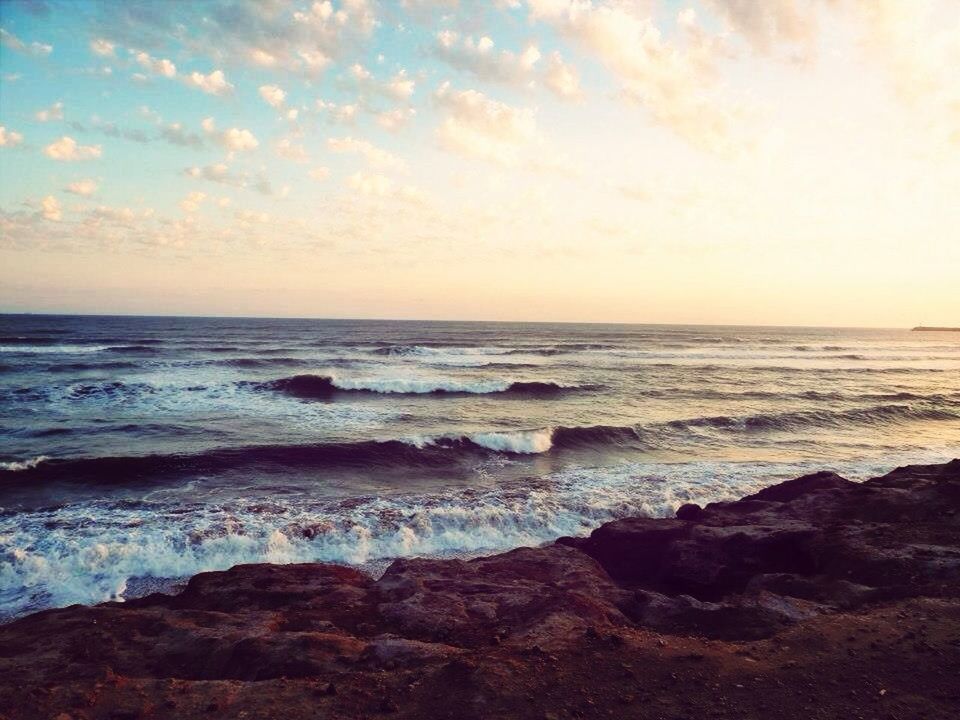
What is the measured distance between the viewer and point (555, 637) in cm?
625

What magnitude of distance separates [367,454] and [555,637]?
40.7ft

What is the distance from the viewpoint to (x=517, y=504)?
43.6 ft

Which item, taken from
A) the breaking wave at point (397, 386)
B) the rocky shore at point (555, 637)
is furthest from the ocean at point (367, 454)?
the rocky shore at point (555, 637)

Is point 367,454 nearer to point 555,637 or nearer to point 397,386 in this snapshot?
point 555,637

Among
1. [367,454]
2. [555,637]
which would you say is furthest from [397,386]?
[555,637]

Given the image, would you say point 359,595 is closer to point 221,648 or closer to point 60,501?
point 221,648

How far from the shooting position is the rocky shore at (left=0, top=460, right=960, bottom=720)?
5.08m

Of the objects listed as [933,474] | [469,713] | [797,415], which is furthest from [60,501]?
[797,415]

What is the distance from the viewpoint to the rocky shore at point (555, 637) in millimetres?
5082

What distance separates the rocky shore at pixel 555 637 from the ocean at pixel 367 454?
2.43 meters

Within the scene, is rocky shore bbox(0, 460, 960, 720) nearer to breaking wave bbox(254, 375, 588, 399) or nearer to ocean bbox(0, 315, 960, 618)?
ocean bbox(0, 315, 960, 618)

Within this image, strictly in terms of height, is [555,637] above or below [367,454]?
above

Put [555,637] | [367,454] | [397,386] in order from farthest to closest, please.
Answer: [397,386], [367,454], [555,637]

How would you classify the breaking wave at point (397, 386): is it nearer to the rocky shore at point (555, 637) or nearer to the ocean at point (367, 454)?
the ocean at point (367, 454)
